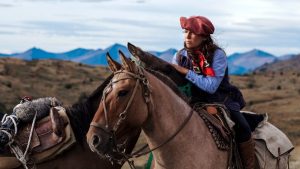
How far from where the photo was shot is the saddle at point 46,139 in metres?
6.39

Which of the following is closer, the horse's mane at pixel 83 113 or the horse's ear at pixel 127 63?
the horse's ear at pixel 127 63

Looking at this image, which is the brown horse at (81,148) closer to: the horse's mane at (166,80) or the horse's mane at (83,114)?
the horse's mane at (83,114)

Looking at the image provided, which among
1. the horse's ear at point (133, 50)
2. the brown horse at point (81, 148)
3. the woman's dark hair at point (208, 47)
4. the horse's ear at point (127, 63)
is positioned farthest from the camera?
the brown horse at point (81, 148)

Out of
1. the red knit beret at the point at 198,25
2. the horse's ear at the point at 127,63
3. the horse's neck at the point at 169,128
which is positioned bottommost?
the horse's neck at the point at 169,128

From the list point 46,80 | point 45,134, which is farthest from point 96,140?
point 46,80

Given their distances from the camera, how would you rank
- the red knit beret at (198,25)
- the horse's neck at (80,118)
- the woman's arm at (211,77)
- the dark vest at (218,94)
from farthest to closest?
the horse's neck at (80,118), the dark vest at (218,94), the red knit beret at (198,25), the woman's arm at (211,77)

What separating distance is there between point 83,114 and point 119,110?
1.77m

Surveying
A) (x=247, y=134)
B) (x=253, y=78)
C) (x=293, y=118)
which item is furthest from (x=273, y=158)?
(x=253, y=78)

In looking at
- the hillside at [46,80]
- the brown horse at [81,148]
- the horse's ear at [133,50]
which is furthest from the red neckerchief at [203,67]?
the hillside at [46,80]

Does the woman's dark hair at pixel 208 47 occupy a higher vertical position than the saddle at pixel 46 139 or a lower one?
higher

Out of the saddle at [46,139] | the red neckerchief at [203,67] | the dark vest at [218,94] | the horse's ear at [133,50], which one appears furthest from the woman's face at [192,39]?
the saddle at [46,139]

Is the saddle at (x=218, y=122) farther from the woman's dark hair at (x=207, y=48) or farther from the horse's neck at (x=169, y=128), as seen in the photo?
the woman's dark hair at (x=207, y=48)

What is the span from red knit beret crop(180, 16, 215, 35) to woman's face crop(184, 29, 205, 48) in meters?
0.07

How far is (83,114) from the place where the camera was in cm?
658
